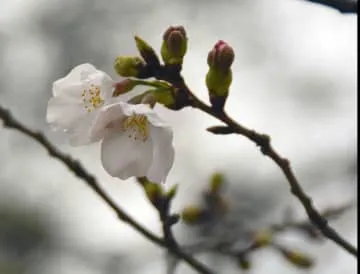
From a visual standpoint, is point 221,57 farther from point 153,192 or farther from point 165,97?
point 153,192

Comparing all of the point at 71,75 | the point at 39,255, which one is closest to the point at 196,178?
the point at 39,255

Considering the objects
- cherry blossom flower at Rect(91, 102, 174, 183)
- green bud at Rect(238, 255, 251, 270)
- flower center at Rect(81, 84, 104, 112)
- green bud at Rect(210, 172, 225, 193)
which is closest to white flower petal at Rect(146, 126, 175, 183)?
cherry blossom flower at Rect(91, 102, 174, 183)

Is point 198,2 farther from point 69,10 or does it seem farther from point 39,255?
point 39,255

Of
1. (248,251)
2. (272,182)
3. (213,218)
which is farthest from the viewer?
(272,182)

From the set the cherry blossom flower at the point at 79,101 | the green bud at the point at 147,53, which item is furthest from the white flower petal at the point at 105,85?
the green bud at the point at 147,53

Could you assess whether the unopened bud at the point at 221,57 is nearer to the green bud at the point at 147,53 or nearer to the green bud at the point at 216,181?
the green bud at the point at 147,53
